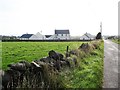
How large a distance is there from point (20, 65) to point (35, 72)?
73 centimetres

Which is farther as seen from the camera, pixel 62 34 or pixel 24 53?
pixel 62 34

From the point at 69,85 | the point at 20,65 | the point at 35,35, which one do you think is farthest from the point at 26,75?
the point at 35,35

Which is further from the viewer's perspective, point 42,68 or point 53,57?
point 53,57

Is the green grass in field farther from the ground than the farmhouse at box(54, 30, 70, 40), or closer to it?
closer to it

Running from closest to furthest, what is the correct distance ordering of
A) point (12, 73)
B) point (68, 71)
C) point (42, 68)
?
1. point (12, 73)
2. point (42, 68)
3. point (68, 71)

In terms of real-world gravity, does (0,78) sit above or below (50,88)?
above

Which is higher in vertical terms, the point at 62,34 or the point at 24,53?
the point at 62,34

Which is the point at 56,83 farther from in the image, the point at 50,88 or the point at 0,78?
the point at 0,78

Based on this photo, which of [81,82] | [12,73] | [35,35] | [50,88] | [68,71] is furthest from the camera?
[35,35]

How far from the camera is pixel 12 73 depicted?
7465 mm

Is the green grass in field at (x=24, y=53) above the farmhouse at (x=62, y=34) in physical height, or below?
below

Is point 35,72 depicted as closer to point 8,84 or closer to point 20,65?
point 20,65

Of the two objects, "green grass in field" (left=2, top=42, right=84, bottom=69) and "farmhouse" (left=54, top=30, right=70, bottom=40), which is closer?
"green grass in field" (left=2, top=42, right=84, bottom=69)

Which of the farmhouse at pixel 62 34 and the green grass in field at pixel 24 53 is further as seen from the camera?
the farmhouse at pixel 62 34
